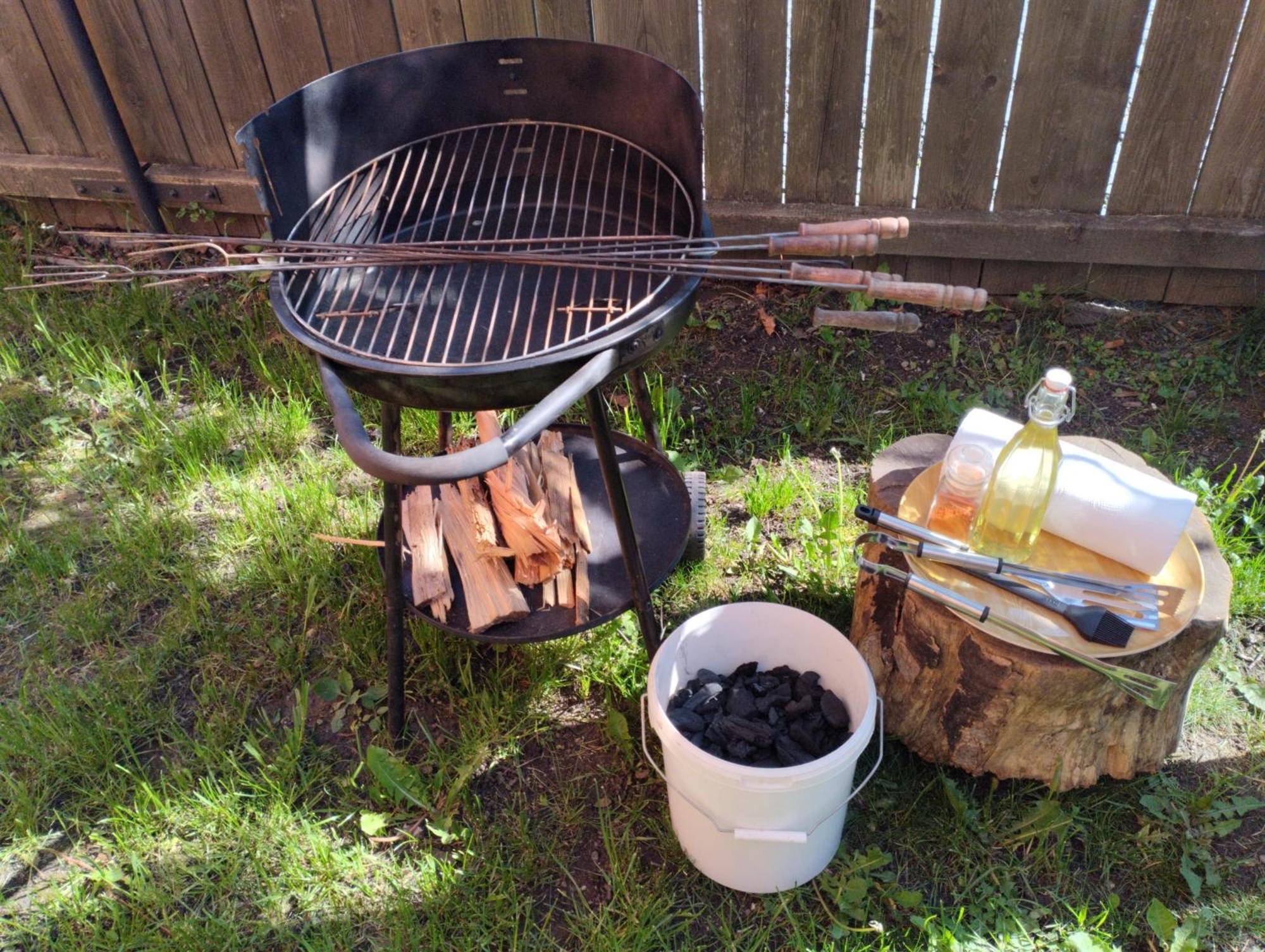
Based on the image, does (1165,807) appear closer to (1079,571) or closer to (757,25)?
(1079,571)

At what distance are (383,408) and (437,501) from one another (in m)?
0.56

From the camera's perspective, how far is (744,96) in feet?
10.7

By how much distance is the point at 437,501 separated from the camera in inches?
106

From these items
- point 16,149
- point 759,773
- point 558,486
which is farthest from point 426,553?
point 16,149

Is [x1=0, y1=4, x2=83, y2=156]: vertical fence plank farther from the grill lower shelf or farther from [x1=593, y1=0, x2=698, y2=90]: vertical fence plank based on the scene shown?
the grill lower shelf

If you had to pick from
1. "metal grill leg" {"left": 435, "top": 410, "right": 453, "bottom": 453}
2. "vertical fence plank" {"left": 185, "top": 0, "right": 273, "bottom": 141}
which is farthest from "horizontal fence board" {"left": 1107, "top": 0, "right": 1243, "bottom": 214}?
"vertical fence plank" {"left": 185, "top": 0, "right": 273, "bottom": 141}

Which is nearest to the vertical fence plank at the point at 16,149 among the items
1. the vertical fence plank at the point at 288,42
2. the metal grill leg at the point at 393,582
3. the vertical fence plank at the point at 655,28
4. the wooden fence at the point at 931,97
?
the wooden fence at the point at 931,97

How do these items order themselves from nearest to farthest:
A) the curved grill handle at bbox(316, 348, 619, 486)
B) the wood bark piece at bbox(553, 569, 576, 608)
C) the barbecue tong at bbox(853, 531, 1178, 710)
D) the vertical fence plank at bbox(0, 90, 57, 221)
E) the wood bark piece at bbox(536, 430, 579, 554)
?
the curved grill handle at bbox(316, 348, 619, 486), the barbecue tong at bbox(853, 531, 1178, 710), the wood bark piece at bbox(553, 569, 576, 608), the wood bark piece at bbox(536, 430, 579, 554), the vertical fence plank at bbox(0, 90, 57, 221)

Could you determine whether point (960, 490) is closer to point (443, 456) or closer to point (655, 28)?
point (443, 456)

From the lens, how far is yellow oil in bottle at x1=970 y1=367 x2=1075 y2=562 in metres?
1.79

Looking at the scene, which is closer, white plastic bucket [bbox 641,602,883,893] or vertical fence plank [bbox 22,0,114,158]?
white plastic bucket [bbox 641,602,883,893]

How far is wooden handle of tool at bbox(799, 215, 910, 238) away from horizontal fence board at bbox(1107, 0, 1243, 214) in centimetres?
184

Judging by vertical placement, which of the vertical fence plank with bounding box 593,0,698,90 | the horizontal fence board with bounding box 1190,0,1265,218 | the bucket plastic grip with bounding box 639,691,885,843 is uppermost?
the vertical fence plank with bounding box 593,0,698,90

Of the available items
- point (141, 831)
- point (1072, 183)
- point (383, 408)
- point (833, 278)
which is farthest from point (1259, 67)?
point (141, 831)
